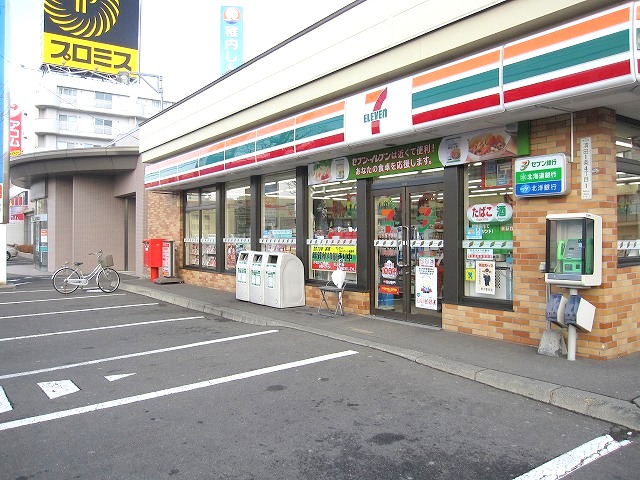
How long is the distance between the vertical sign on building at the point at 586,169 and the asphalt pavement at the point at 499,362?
207 cm

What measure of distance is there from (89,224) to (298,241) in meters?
13.8

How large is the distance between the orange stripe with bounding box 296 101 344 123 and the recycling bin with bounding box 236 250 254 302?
3.27 meters

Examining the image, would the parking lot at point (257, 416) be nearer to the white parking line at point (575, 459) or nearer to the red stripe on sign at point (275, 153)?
the white parking line at point (575, 459)

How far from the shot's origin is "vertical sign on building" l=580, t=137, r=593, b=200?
6238 millimetres

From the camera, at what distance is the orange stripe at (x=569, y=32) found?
5129mm

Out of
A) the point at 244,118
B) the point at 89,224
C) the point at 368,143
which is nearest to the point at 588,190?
the point at 368,143

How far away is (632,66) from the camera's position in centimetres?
497

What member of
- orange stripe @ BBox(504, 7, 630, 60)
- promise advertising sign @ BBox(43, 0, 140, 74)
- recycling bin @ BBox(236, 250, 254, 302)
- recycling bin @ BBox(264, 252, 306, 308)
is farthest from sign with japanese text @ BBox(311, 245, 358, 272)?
promise advertising sign @ BBox(43, 0, 140, 74)

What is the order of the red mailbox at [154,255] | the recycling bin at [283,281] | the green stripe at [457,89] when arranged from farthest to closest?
the red mailbox at [154,255] < the recycling bin at [283,281] < the green stripe at [457,89]

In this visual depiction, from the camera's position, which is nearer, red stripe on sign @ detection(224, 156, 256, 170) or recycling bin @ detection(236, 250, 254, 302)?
red stripe on sign @ detection(224, 156, 256, 170)

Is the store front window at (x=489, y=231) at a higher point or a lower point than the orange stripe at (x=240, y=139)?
lower

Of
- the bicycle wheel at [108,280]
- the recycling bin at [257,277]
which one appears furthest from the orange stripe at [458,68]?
the bicycle wheel at [108,280]

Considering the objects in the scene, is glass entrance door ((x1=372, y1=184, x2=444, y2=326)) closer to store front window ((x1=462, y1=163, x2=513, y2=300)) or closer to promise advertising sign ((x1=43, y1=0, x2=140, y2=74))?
store front window ((x1=462, y1=163, x2=513, y2=300))

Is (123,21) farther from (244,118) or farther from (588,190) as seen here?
(588,190)
